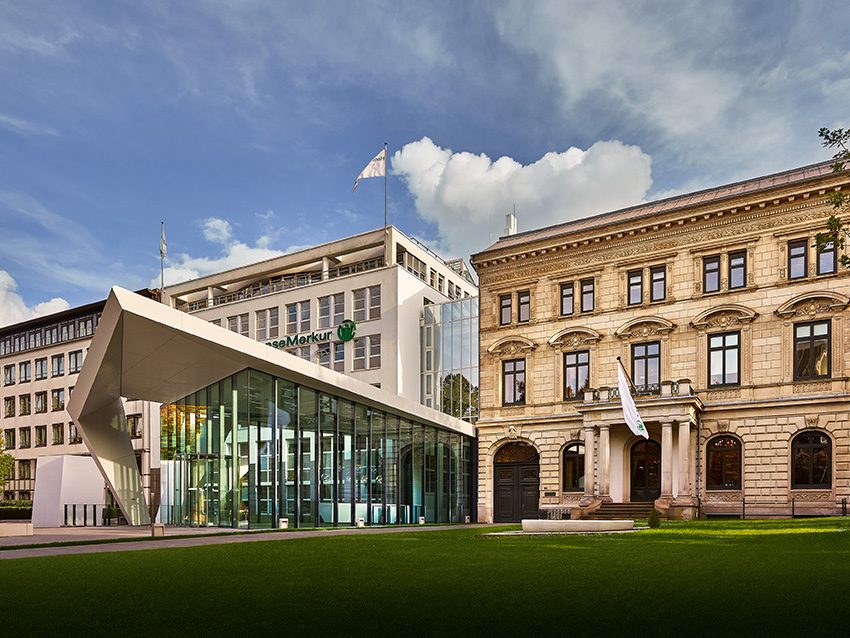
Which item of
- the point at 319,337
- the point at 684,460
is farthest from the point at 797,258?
the point at 319,337

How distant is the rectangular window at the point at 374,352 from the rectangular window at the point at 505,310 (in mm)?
11613

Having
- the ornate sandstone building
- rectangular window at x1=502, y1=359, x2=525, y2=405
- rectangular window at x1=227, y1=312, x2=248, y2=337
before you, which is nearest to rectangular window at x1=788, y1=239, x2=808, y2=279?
the ornate sandstone building

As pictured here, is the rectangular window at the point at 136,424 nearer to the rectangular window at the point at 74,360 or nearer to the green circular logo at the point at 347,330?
the rectangular window at the point at 74,360

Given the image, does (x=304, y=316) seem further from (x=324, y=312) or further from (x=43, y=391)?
(x=43, y=391)

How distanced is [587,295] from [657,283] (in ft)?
12.9

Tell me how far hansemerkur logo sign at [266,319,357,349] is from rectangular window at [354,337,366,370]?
0.67 meters

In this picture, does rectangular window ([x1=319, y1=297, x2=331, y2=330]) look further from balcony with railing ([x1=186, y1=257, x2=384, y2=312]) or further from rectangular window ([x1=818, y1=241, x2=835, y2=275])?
rectangular window ([x1=818, y1=241, x2=835, y2=275])

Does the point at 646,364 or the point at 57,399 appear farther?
the point at 57,399

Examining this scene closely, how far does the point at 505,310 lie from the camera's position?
4722cm

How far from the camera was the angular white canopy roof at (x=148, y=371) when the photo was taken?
2509 cm

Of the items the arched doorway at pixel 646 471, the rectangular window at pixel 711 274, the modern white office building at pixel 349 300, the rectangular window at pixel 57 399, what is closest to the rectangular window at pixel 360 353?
the modern white office building at pixel 349 300

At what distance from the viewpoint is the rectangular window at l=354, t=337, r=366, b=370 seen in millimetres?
56938

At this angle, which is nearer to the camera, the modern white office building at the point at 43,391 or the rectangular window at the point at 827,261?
the rectangular window at the point at 827,261

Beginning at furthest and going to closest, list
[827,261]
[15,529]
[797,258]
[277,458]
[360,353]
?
1. [360,353]
2. [797,258]
3. [827,261]
4. [277,458]
5. [15,529]
